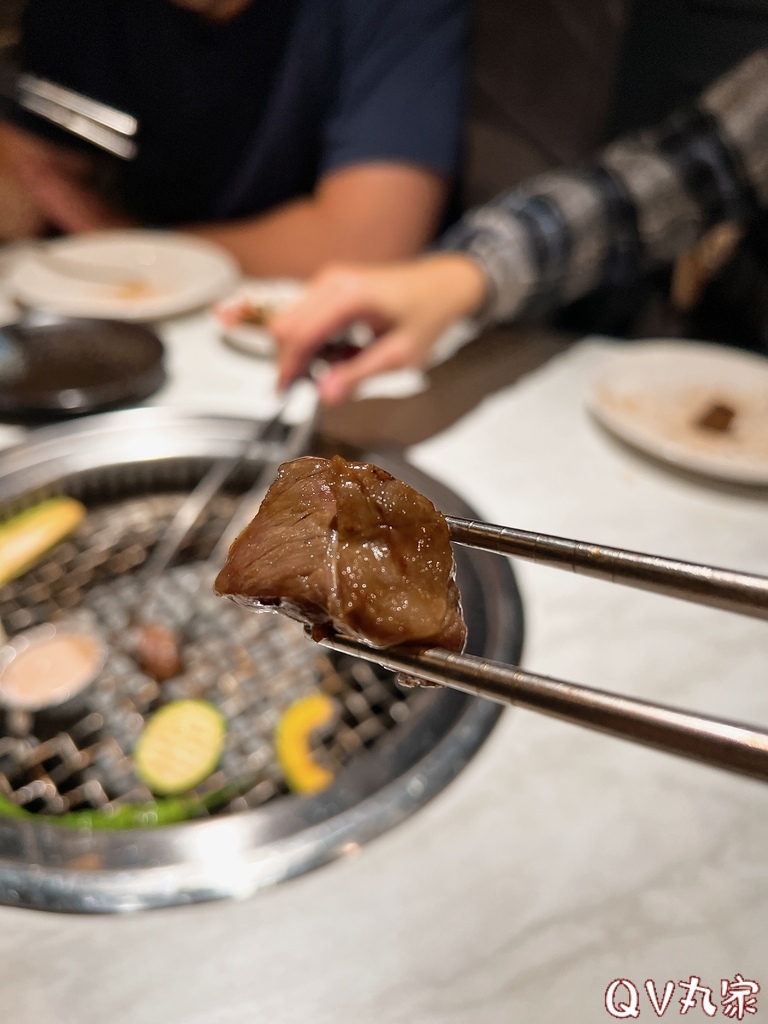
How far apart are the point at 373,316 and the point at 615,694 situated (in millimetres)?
1663

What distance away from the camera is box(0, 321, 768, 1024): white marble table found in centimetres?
90

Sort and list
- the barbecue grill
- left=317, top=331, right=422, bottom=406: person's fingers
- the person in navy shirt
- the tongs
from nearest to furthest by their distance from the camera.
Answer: the barbecue grill → left=317, top=331, right=422, bottom=406: person's fingers → the tongs → the person in navy shirt

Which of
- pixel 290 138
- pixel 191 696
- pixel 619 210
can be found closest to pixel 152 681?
pixel 191 696

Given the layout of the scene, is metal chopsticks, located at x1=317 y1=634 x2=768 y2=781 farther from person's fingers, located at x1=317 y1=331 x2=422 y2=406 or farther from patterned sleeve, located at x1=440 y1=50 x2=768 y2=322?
patterned sleeve, located at x1=440 y1=50 x2=768 y2=322

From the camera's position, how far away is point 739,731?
55 cm

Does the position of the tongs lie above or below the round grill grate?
above

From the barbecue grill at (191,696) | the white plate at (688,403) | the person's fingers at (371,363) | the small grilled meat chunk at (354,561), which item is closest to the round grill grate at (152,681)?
the barbecue grill at (191,696)

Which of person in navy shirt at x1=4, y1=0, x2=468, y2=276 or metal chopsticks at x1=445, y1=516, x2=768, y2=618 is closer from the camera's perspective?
metal chopsticks at x1=445, y1=516, x2=768, y2=618

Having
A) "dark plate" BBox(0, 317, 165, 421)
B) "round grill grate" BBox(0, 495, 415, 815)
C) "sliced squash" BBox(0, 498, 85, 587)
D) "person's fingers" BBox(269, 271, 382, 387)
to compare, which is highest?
"person's fingers" BBox(269, 271, 382, 387)

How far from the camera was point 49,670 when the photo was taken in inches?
58.4

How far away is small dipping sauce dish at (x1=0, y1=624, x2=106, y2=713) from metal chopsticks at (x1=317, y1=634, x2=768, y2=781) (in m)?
1.00

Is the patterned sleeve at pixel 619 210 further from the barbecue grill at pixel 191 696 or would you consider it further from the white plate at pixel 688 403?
the barbecue grill at pixel 191 696

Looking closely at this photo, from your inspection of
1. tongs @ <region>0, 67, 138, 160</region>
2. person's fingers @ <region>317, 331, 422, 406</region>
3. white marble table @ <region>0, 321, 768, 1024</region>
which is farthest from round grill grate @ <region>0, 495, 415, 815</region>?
tongs @ <region>0, 67, 138, 160</region>

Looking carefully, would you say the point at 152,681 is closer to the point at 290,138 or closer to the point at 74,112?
the point at 74,112
